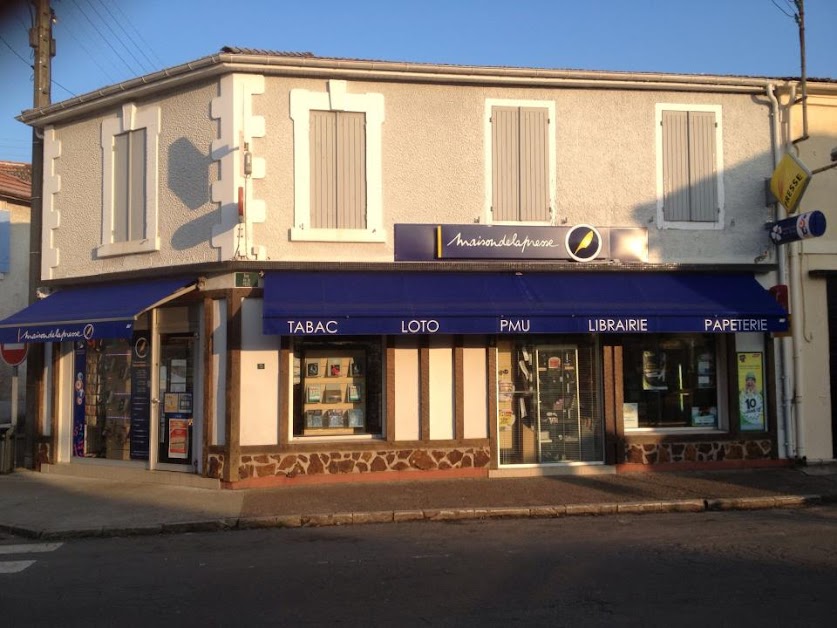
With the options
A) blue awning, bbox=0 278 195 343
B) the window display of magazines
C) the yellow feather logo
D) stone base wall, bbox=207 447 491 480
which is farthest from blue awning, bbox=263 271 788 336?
stone base wall, bbox=207 447 491 480

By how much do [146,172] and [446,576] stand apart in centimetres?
909

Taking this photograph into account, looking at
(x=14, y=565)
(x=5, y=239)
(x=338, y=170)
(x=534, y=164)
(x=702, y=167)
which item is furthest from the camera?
(x=5, y=239)

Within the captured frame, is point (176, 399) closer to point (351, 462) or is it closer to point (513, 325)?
point (351, 462)

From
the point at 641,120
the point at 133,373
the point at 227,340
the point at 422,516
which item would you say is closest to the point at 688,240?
the point at 641,120

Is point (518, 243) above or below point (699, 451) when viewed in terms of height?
above

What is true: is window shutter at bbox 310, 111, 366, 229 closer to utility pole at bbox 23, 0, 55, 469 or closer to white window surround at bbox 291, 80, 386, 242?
white window surround at bbox 291, 80, 386, 242

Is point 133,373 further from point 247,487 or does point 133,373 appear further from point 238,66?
point 238,66

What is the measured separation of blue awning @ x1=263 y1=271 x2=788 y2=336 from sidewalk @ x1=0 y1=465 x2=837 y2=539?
2402mm

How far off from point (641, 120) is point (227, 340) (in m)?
8.03

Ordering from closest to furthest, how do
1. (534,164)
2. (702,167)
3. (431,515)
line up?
(431,515)
(534,164)
(702,167)

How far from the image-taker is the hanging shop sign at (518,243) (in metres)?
12.0

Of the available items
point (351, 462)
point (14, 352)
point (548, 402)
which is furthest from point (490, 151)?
point (14, 352)

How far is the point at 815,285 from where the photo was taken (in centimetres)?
1285

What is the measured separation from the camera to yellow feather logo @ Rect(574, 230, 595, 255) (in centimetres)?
1235
